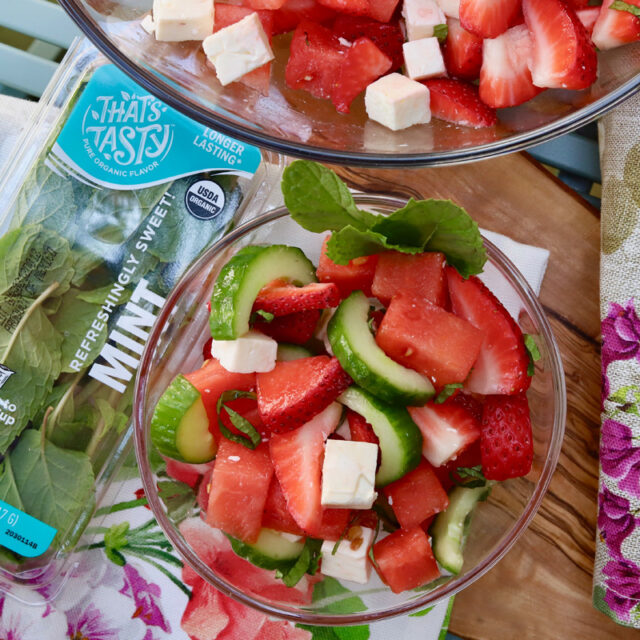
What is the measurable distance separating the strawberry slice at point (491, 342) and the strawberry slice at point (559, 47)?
27 centimetres

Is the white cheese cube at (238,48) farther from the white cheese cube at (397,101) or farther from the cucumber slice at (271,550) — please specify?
the cucumber slice at (271,550)

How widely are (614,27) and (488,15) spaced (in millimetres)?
152

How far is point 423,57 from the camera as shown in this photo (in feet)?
3.29

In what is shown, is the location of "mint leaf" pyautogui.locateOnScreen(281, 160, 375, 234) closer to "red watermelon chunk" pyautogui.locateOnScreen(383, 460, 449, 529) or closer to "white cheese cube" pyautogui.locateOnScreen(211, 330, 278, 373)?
"white cheese cube" pyautogui.locateOnScreen(211, 330, 278, 373)

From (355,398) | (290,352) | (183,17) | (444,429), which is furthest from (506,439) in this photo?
(183,17)

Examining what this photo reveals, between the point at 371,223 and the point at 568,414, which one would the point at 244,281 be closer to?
the point at 371,223

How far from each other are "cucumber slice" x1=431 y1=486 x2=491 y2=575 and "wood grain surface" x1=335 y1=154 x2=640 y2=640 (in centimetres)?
18

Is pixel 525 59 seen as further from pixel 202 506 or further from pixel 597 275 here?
pixel 202 506

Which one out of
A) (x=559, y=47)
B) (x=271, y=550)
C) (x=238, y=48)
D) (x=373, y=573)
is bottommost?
(x=373, y=573)

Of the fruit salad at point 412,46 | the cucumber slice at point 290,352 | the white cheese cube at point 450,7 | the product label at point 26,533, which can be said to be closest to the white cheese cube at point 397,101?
the fruit salad at point 412,46

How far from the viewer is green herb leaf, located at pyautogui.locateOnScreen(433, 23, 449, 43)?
3.28 ft

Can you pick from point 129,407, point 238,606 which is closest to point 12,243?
point 129,407

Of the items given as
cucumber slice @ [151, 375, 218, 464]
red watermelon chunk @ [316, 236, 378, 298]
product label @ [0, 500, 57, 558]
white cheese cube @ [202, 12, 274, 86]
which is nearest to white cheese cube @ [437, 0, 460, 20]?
white cheese cube @ [202, 12, 274, 86]

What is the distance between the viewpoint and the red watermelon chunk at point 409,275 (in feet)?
3.14
